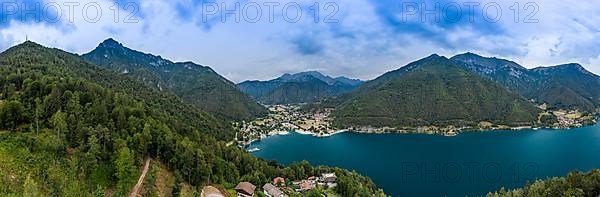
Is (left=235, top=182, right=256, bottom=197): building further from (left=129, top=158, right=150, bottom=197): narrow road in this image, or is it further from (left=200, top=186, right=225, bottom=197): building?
(left=129, top=158, right=150, bottom=197): narrow road

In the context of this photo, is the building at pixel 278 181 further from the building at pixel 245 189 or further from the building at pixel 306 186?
the building at pixel 245 189

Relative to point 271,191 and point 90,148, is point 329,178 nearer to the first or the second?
point 271,191

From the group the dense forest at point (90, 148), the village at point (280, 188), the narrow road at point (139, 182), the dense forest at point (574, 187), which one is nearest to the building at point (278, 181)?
the village at point (280, 188)

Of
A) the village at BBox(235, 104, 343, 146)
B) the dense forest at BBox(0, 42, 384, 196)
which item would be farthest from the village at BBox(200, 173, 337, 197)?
A: the village at BBox(235, 104, 343, 146)

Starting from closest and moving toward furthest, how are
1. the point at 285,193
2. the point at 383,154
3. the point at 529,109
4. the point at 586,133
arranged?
the point at 285,193 < the point at 383,154 < the point at 586,133 < the point at 529,109

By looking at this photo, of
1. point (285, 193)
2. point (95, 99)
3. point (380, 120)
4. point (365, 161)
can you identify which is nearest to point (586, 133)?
point (380, 120)

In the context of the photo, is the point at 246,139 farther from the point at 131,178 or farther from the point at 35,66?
the point at 131,178

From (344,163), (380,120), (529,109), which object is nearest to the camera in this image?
(344,163)
